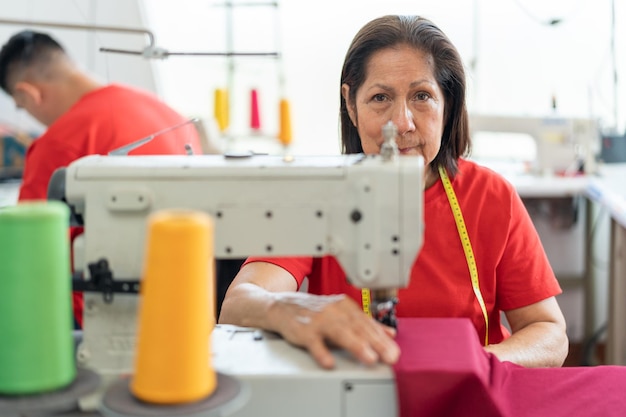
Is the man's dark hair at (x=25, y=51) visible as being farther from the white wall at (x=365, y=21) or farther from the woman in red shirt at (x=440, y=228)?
the white wall at (x=365, y=21)

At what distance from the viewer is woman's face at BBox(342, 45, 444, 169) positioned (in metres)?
1.76

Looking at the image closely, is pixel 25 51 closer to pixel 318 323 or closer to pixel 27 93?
pixel 27 93

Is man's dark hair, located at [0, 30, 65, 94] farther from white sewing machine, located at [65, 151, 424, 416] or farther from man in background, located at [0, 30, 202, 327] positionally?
white sewing machine, located at [65, 151, 424, 416]

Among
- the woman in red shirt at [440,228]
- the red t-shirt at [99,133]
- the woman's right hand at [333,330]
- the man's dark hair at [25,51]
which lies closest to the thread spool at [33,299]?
the woman's right hand at [333,330]

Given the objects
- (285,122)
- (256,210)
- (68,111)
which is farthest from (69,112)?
(285,122)

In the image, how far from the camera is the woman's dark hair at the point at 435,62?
1.80 metres

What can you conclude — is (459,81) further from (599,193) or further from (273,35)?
(273,35)

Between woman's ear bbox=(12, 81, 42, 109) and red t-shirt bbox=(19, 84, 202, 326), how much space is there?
0.78 feet

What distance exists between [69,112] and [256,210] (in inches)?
65.4

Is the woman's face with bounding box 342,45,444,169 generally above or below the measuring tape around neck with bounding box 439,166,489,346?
above

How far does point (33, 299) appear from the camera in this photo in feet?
3.16

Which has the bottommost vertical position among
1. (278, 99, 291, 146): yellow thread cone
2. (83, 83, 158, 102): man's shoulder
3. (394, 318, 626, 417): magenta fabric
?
(394, 318, 626, 417): magenta fabric

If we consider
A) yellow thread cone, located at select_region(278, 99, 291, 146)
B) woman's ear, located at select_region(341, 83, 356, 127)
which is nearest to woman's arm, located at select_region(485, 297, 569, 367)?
woman's ear, located at select_region(341, 83, 356, 127)

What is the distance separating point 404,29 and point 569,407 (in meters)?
0.91
